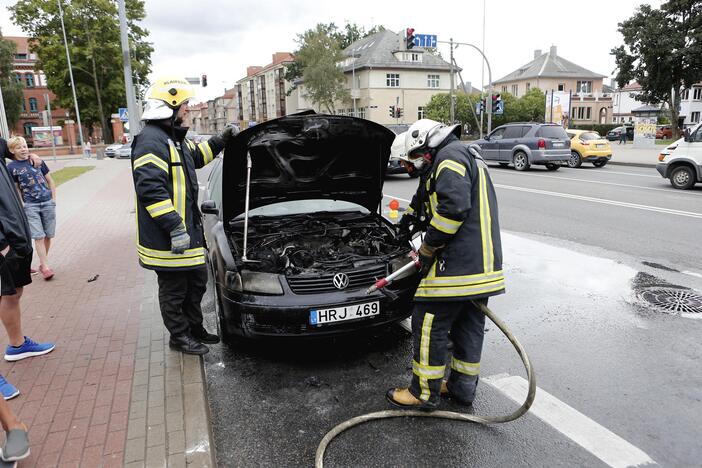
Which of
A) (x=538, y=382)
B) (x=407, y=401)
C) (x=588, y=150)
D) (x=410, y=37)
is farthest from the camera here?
(x=410, y=37)

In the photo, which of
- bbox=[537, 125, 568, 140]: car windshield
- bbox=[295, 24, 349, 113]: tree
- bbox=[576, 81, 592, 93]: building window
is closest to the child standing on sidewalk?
bbox=[537, 125, 568, 140]: car windshield

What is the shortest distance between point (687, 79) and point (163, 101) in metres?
37.5

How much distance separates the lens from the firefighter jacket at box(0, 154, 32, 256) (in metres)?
3.18

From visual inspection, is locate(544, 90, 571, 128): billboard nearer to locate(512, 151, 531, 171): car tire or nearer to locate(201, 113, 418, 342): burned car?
locate(512, 151, 531, 171): car tire

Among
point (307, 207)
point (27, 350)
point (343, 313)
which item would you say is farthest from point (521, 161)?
point (27, 350)

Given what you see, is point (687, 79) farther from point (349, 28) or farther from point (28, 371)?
point (349, 28)

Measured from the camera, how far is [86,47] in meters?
44.1

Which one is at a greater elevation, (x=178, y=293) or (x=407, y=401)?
(x=178, y=293)

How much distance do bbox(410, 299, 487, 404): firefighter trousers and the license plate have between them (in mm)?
495

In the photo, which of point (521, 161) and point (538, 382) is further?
point (521, 161)

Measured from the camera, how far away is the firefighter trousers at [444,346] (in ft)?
10.1

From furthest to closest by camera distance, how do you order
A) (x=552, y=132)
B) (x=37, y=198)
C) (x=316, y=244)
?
(x=552, y=132) < (x=37, y=198) < (x=316, y=244)

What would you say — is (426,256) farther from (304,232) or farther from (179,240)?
(304,232)

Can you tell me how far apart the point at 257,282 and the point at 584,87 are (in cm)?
7824
